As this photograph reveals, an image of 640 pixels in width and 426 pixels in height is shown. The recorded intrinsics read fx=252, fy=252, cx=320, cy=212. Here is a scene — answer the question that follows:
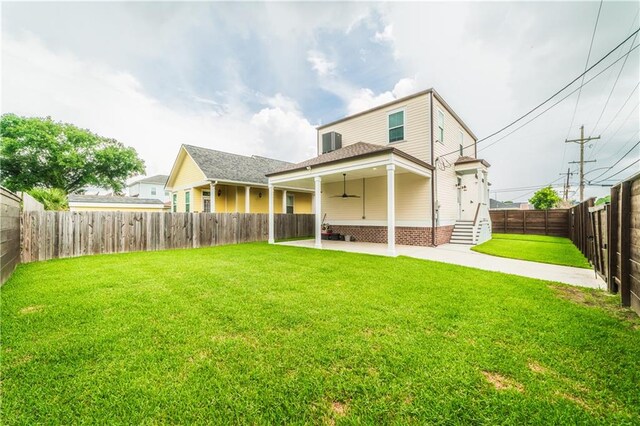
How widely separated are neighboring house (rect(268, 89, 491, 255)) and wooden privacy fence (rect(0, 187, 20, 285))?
25.8 ft

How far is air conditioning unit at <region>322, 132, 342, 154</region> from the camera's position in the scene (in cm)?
1340

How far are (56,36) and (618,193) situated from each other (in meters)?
15.7

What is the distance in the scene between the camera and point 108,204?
24781 millimetres

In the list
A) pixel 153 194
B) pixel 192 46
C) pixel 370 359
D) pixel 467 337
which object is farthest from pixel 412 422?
pixel 153 194

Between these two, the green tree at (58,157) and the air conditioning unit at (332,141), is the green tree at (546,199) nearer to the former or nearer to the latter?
the air conditioning unit at (332,141)

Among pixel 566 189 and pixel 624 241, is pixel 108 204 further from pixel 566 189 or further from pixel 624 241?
pixel 566 189

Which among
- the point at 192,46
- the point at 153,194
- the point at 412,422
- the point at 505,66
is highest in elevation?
the point at 192,46

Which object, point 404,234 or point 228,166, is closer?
point 404,234

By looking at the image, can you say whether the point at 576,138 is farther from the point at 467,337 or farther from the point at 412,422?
the point at 412,422

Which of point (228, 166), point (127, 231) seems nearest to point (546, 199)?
point (228, 166)

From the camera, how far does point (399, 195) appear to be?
11.6 m

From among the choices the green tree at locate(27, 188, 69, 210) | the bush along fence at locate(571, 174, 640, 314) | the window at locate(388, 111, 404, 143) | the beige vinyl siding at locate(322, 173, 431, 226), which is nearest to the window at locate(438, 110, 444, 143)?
the window at locate(388, 111, 404, 143)

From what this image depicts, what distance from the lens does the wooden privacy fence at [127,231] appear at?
295 inches

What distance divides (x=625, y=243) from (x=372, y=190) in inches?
359
